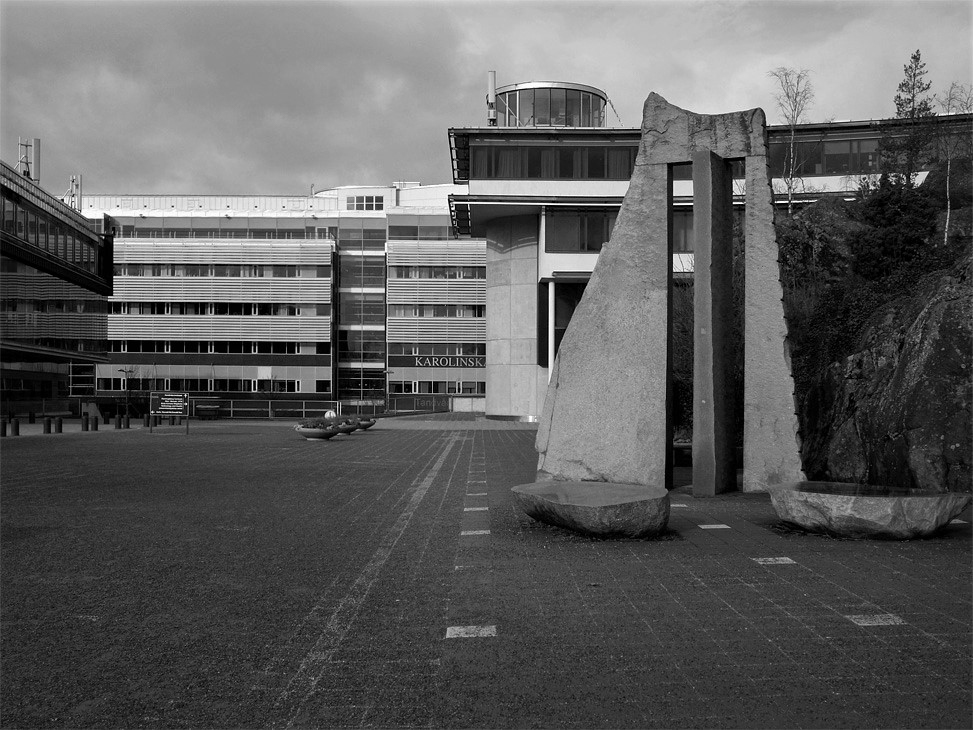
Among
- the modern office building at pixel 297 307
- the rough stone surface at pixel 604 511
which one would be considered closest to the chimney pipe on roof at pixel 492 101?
the modern office building at pixel 297 307

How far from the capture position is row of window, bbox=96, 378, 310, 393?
228ft

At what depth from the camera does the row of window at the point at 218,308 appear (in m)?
70.1

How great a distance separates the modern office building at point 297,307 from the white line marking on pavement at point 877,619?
61.4 metres

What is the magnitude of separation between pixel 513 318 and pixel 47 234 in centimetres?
2517

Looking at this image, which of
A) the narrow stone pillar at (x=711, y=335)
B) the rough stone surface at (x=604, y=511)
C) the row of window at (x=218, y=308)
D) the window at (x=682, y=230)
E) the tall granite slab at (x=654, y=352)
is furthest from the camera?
the row of window at (x=218, y=308)

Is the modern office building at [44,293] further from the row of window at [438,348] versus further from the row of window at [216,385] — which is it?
the row of window at [438,348]

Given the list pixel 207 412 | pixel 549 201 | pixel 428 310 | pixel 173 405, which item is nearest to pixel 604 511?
pixel 173 405

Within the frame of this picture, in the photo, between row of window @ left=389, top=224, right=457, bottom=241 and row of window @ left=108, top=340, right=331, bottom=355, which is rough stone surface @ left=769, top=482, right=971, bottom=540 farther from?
row of window @ left=389, top=224, right=457, bottom=241

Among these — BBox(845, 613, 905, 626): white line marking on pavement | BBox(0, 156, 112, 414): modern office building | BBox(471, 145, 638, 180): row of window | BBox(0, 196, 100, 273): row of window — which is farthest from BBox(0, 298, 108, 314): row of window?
BBox(845, 613, 905, 626): white line marking on pavement

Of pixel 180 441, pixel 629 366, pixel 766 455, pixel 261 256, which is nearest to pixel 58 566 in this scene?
pixel 629 366

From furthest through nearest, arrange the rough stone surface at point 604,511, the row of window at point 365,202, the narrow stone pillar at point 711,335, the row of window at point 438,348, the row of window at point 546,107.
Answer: the row of window at point 365,202
the row of window at point 438,348
the row of window at point 546,107
the narrow stone pillar at point 711,335
the rough stone surface at point 604,511

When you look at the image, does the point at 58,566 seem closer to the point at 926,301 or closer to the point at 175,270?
the point at 926,301

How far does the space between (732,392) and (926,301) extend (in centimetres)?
383

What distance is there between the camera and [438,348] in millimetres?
72062
